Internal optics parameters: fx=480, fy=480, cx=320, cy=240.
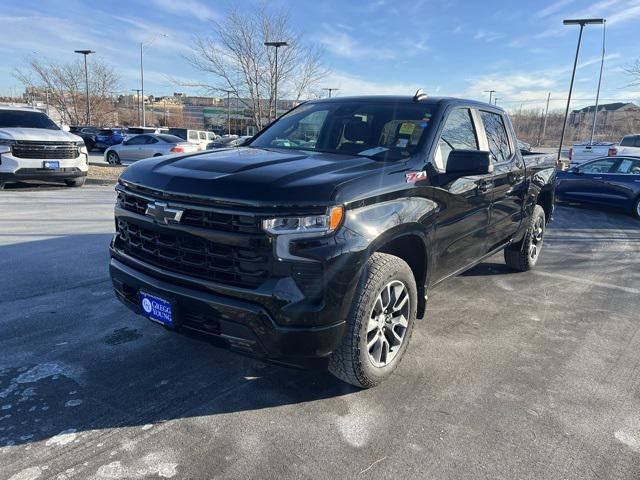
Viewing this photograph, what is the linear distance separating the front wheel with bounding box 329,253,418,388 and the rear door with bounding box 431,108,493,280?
54 centimetres

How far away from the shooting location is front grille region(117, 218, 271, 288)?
8.30ft

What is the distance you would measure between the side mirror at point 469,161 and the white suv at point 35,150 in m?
10.0

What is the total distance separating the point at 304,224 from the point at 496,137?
3073 millimetres

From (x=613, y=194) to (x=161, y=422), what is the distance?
1228 centimetres

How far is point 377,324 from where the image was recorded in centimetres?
302

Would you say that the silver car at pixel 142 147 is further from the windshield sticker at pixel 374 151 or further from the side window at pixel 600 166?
the windshield sticker at pixel 374 151

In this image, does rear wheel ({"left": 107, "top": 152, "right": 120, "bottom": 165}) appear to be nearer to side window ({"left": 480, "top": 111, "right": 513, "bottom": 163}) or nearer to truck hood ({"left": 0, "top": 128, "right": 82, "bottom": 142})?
truck hood ({"left": 0, "top": 128, "right": 82, "bottom": 142})

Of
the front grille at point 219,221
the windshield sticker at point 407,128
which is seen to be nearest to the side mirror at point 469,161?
the windshield sticker at point 407,128

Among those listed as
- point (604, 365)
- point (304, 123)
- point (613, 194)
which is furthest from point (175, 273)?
point (613, 194)

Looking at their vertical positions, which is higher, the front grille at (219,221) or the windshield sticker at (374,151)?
the windshield sticker at (374,151)

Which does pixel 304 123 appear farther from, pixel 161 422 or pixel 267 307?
pixel 161 422

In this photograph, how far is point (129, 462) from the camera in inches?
93.0

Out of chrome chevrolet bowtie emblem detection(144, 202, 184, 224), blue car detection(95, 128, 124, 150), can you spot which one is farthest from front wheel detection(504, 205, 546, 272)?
blue car detection(95, 128, 124, 150)

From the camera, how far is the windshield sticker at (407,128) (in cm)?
365
